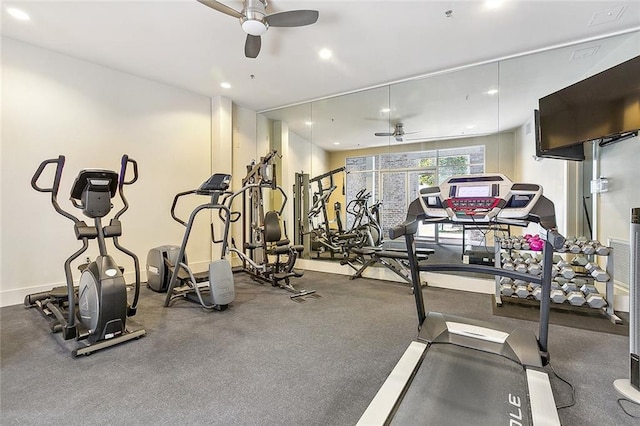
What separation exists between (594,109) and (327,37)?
2.97 metres

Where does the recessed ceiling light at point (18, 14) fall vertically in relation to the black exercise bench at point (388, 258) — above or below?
above

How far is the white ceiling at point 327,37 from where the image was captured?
2973 mm

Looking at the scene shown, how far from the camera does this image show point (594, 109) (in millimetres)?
3012

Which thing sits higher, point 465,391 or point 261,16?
point 261,16

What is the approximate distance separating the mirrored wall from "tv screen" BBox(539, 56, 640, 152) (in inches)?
37.4

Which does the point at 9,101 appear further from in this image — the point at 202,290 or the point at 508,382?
the point at 508,382

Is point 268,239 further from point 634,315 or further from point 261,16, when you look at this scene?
point 634,315

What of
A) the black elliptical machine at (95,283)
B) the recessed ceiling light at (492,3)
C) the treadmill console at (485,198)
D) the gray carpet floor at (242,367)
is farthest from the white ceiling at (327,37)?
the gray carpet floor at (242,367)

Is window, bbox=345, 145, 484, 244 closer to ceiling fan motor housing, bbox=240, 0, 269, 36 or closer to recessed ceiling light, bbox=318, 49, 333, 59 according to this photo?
recessed ceiling light, bbox=318, 49, 333, 59

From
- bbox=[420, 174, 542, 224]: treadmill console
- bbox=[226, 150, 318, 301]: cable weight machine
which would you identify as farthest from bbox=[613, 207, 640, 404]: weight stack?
bbox=[226, 150, 318, 301]: cable weight machine

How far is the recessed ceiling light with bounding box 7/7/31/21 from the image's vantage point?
304cm

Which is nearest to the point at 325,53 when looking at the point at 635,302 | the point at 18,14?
the point at 18,14

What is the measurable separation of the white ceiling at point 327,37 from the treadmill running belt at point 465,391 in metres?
3.21

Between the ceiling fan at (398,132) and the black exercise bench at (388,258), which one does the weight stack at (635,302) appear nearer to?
the black exercise bench at (388,258)
